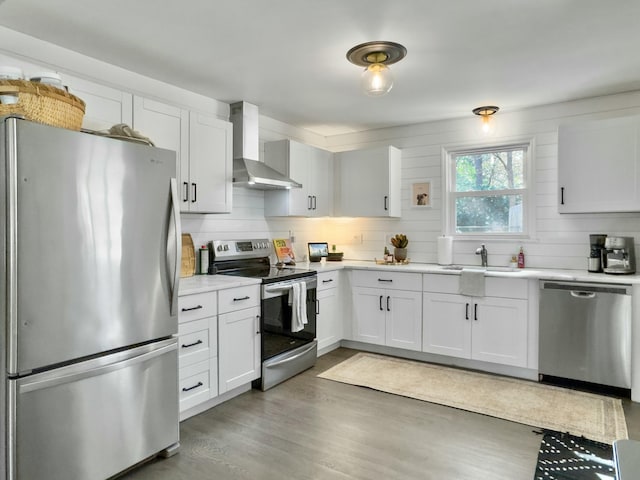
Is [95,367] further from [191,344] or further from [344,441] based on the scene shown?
[344,441]

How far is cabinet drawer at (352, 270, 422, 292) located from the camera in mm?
4105

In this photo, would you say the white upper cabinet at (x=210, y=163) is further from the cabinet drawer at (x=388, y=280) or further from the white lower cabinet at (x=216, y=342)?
the cabinet drawer at (x=388, y=280)

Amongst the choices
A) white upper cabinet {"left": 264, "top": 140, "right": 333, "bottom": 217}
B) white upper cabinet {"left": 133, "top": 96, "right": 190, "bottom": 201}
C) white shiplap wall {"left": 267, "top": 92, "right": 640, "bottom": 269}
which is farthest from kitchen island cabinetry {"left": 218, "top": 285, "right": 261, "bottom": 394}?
white shiplap wall {"left": 267, "top": 92, "right": 640, "bottom": 269}

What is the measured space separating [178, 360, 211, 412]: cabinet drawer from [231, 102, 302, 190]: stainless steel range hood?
5.16 ft

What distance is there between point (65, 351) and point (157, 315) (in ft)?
1.65

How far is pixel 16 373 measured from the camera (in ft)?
5.74

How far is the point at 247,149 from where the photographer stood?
12.6 ft

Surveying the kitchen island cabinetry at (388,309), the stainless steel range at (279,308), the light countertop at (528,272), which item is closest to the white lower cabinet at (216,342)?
the stainless steel range at (279,308)

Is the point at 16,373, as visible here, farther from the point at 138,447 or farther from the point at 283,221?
the point at 283,221

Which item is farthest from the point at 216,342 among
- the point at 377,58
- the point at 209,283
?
the point at 377,58

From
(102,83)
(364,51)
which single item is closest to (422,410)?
(364,51)

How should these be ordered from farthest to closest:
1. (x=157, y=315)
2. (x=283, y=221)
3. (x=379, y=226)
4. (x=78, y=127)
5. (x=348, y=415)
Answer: (x=379, y=226), (x=283, y=221), (x=348, y=415), (x=157, y=315), (x=78, y=127)

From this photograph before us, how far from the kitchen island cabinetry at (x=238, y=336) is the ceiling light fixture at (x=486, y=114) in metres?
2.71

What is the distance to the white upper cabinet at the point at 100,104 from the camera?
2.54m
